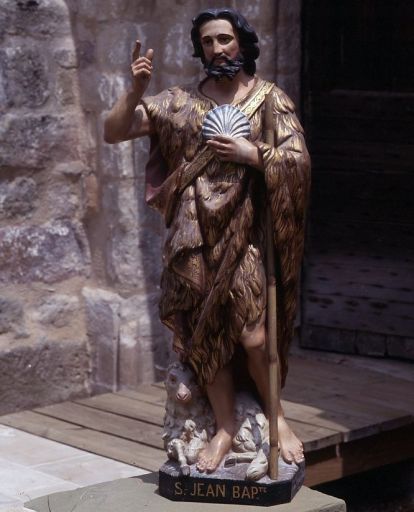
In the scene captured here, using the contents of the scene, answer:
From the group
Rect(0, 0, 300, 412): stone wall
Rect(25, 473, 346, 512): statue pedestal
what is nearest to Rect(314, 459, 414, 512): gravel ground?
Rect(0, 0, 300, 412): stone wall

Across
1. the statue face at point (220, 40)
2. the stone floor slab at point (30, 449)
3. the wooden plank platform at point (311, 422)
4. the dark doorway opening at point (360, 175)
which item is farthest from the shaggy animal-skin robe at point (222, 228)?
the dark doorway opening at point (360, 175)

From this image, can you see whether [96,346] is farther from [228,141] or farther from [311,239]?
[228,141]

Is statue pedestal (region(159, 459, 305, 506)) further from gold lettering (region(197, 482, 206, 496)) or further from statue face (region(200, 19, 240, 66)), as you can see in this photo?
statue face (region(200, 19, 240, 66))

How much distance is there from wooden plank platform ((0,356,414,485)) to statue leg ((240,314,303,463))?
3.03 ft

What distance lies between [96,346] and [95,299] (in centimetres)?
23

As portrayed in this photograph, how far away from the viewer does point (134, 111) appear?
522 centimetres

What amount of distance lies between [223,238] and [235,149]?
31 cm

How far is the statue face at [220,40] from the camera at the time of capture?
201 inches

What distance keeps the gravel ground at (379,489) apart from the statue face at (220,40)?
2403 mm

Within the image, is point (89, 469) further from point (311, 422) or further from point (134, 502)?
point (311, 422)

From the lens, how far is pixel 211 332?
5168 millimetres

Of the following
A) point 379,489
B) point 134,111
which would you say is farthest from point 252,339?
point 379,489

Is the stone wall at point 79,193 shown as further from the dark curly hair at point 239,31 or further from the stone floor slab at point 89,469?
the dark curly hair at point 239,31

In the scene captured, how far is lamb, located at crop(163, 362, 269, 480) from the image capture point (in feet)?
17.1
